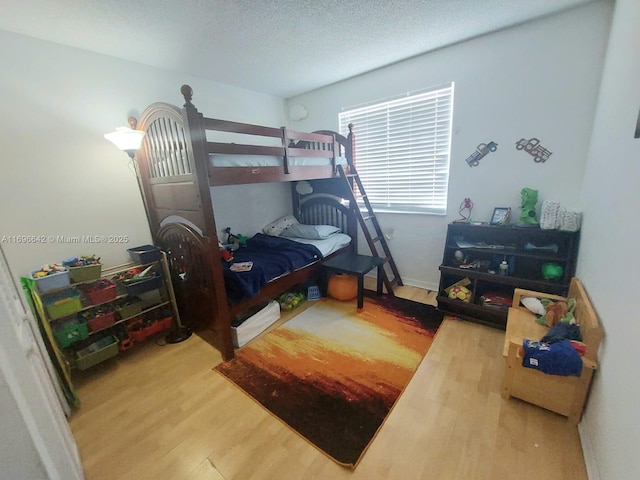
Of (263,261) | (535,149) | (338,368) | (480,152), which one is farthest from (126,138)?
(535,149)

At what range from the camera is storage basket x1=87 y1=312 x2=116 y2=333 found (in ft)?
6.04

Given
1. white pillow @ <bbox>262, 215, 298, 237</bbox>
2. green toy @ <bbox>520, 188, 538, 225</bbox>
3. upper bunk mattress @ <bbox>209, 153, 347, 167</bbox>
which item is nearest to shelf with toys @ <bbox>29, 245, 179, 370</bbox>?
upper bunk mattress @ <bbox>209, 153, 347, 167</bbox>

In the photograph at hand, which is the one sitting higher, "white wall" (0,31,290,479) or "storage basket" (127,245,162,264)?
"white wall" (0,31,290,479)

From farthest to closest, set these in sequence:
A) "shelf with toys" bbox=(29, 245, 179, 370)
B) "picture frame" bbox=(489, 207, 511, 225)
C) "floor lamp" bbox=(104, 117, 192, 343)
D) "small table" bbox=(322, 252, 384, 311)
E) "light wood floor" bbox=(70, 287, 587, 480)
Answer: "small table" bbox=(322, 252, 384, 311) < "picture frame" bbox=(489, 207, 511, 225) < "floor lamp" bbox=(104, 117, 192, 343) < "shelf with toys" bbox=(29, 245, 179, 370) < "light wood floor" bbox=(70, 287, 587, 480)

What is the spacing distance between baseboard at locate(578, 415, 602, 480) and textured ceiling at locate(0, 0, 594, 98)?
2645 mm

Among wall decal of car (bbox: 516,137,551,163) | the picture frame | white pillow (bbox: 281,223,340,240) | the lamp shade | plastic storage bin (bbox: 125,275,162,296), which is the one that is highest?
the lamp shade

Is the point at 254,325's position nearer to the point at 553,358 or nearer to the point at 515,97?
the point at 553,358

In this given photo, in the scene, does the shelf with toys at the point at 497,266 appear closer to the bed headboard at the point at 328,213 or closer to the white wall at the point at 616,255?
the white wall at the point at 616,255

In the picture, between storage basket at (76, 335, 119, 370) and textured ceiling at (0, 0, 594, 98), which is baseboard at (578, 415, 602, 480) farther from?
storage basket at (76, 335, 119, 370)

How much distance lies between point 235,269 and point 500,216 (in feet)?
8.03

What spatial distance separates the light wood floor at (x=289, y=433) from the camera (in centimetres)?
124

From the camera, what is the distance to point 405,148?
9.37 feet

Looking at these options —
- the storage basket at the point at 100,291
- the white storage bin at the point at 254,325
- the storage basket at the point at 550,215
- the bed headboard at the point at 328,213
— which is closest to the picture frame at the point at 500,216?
the storage basket at the point at 550,215

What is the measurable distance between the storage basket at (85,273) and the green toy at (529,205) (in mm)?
3455
